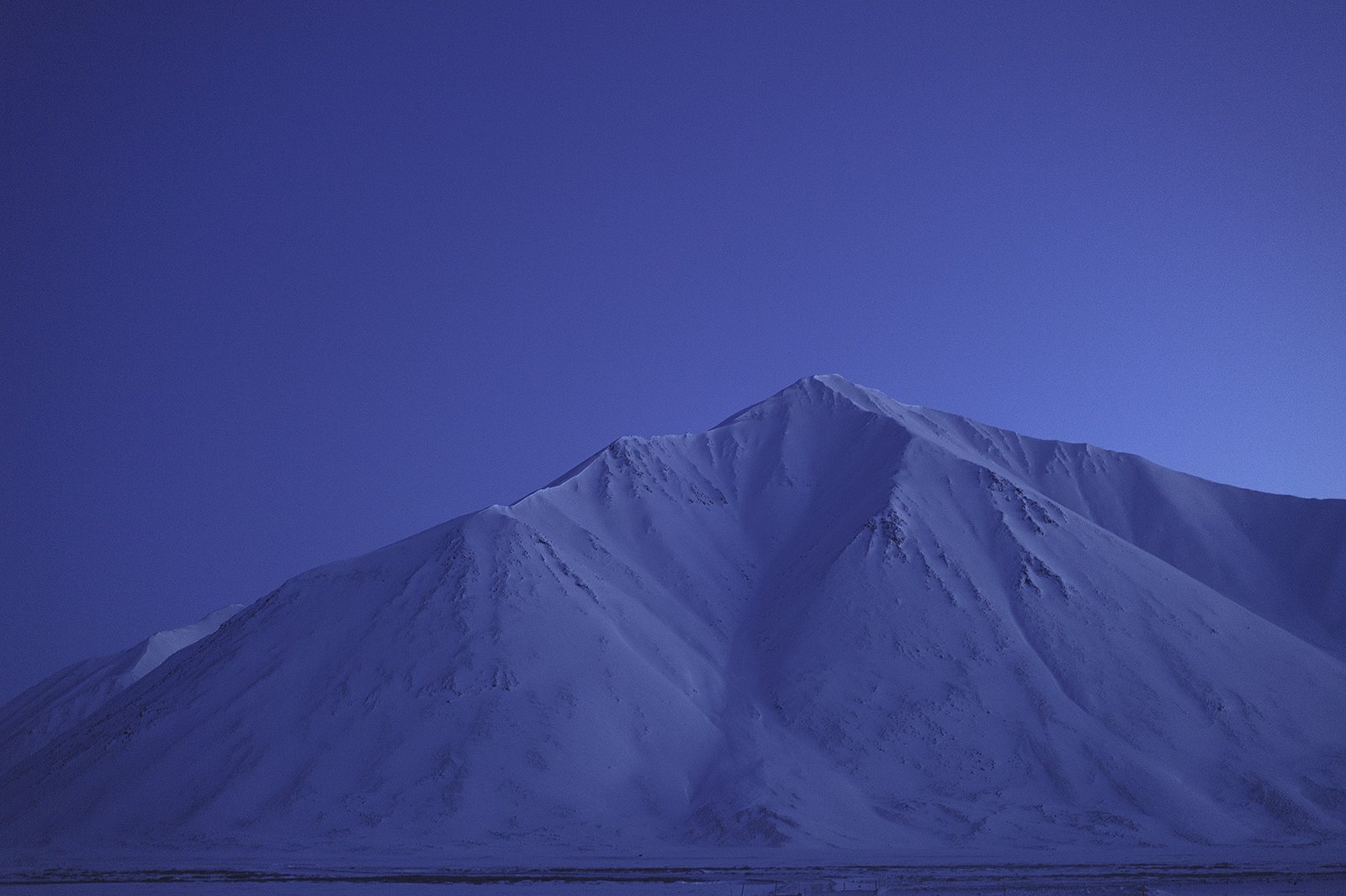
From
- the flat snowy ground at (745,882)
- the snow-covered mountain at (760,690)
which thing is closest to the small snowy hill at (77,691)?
the snow-covered mountain at (760,690)

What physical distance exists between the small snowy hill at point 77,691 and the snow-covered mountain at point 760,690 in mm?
57665

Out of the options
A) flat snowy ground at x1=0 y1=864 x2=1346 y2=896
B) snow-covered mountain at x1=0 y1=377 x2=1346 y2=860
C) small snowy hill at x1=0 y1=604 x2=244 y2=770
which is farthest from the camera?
small snowy hill at x1=0 y1=604 x2=244 y2=770

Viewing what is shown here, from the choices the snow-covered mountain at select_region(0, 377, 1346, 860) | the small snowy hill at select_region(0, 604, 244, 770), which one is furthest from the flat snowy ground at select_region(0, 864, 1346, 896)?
the small snowy hill at select_region(0, 604, 244, 770)

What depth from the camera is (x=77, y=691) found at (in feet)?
410

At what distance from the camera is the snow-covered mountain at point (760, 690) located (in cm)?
5309

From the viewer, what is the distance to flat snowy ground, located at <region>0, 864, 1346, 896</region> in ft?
118

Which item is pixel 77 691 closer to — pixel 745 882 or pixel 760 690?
pixel 760 690

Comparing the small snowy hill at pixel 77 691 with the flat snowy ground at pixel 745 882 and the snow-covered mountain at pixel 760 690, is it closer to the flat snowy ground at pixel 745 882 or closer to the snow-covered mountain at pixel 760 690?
the snow-covered mountain at pixel 760 690

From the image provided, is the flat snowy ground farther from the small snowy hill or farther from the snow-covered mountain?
the small snowy hill

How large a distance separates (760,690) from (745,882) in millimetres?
29610

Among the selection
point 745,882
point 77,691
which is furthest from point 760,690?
point 77,691

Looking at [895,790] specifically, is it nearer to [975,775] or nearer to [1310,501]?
[975,775]

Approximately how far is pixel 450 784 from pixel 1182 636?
54648mm

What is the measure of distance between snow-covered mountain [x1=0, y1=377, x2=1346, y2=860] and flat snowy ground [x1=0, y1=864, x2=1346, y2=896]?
293 inches
